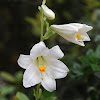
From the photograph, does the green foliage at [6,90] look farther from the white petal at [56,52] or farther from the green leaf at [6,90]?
the white petal at [56,52]

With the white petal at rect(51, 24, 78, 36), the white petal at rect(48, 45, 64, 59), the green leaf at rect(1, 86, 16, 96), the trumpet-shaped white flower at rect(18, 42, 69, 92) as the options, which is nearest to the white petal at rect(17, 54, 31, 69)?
the trumpet-shaped white flower at rect(18, 42, 69, 92)

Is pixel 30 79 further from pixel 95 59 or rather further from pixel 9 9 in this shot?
pixel 9 9

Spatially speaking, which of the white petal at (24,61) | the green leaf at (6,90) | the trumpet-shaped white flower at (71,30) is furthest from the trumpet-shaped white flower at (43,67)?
the green leaf at (6,90)

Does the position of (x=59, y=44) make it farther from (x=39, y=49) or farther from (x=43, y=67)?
(x=39, y=49)

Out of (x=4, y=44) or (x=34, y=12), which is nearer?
(x=34, y=12)

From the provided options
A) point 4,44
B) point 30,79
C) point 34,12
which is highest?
point 30,79

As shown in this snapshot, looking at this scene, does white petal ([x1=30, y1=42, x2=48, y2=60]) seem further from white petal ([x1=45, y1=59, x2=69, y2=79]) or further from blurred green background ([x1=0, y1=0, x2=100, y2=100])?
blurred green background ([x1=0, y1=0, x2=100, y2=100])

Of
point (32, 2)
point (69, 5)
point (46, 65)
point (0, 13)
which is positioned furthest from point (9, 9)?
point (46, 65)
